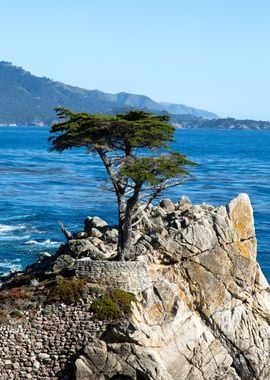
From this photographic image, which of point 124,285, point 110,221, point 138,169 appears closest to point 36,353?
point 124,285

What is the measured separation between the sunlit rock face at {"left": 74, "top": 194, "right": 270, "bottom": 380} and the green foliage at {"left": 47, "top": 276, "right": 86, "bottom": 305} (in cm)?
201

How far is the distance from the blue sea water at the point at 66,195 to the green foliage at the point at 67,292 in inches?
521

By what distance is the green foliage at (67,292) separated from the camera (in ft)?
97.1

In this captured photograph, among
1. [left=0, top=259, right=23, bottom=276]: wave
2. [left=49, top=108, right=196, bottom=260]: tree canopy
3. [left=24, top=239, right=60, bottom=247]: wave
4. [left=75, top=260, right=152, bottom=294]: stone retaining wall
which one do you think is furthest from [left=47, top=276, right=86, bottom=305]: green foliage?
[left=24, top=239, right=60, bottom=247]: wave

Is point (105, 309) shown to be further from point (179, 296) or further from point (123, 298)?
point (179, 296)

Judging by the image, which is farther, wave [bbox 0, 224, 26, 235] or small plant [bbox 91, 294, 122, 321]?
wave [bbox 0, 224, 26, 235]

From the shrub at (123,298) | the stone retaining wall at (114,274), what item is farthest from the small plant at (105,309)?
the stone retaining wall at (114,274)

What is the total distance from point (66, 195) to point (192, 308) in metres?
51.4

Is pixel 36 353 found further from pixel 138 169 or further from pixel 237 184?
pixel 237 184

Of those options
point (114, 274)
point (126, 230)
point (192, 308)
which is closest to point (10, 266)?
point (126, 230)

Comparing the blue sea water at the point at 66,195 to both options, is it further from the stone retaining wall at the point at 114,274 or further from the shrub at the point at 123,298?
the shrub at the point at 123,298

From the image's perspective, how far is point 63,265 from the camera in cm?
3278

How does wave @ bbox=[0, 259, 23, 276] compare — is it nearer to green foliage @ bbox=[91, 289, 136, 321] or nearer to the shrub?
the shrub

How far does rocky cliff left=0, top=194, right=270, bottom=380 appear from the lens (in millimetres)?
28547
